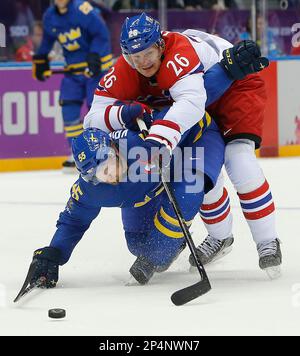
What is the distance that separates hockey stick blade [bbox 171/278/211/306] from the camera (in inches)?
144

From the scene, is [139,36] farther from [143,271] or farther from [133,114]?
[143,271]

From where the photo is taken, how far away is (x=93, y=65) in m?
7.40

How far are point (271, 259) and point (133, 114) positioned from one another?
713mm

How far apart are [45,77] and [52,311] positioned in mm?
4285

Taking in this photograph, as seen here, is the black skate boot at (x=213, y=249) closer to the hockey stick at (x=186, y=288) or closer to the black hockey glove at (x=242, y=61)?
the hockey stick at (x=186, y=288)

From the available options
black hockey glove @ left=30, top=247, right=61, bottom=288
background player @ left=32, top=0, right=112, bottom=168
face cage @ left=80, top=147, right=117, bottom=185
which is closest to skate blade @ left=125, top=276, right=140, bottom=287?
black hockey glove @ left=30, top=247, right=61, bottom=288

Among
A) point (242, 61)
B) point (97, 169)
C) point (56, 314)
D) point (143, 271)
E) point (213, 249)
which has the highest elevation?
point (242, 61)

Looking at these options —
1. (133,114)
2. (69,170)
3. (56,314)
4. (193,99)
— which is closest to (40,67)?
(69,170)

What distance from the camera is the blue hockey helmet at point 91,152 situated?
3.78 meters

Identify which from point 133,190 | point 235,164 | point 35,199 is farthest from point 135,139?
point 35,199

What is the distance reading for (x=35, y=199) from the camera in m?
6.32

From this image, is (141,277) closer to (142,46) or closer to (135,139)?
(135,139)

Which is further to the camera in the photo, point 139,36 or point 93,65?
point 93,65

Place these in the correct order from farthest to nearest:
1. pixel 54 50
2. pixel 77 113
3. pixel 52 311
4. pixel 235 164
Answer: pixel 54 50
pixel 77 113
pixel 235 164
pixel 52 311
